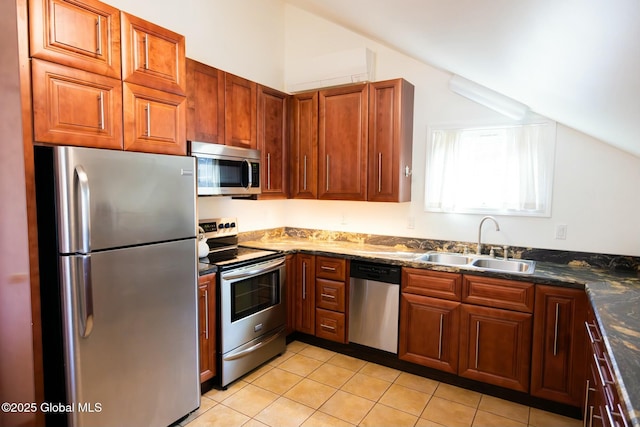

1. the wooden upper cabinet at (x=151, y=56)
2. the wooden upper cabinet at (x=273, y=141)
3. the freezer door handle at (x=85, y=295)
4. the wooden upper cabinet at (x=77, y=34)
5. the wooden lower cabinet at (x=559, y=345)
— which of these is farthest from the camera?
the wooden upper cabinet at (x=273, y=141)

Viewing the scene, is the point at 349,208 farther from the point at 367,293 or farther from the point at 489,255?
the point at 489,255

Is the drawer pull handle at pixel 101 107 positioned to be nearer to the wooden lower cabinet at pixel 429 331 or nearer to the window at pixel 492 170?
the wooden lower cabinet at pixel 429 331

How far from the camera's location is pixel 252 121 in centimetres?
315

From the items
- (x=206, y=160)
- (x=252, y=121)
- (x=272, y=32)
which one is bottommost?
(x=206, y=160)

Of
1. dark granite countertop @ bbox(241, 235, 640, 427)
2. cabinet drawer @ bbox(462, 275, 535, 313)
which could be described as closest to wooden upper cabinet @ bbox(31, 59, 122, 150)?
dark granite countertop @ bbox(241, 235, 640, 427)

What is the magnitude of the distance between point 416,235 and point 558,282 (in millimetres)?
1277

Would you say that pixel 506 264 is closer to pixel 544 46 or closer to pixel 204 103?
pixel 544 46

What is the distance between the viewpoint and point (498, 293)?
2.49m

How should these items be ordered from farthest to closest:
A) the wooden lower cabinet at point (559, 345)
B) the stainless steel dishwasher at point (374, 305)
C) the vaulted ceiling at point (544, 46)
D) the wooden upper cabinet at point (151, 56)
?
1. the stainless steel dishwasher at point (374, 305)
2. the wooden lower cabinet at point (559, 345)
3. the wooden upper cabinet at point (151, 56)
4. the vaulted ceiling at point (544, 46)

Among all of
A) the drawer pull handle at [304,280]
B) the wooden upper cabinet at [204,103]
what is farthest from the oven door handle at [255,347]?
the wooden upper cabinet at [204,103]

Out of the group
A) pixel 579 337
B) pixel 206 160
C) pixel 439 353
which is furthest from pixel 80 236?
pixel 579 337

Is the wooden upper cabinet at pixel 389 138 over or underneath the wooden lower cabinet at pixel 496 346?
over

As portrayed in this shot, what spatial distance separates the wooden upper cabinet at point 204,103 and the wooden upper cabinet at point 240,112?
0.21 ft

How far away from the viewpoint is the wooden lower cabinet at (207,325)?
8.06ft
